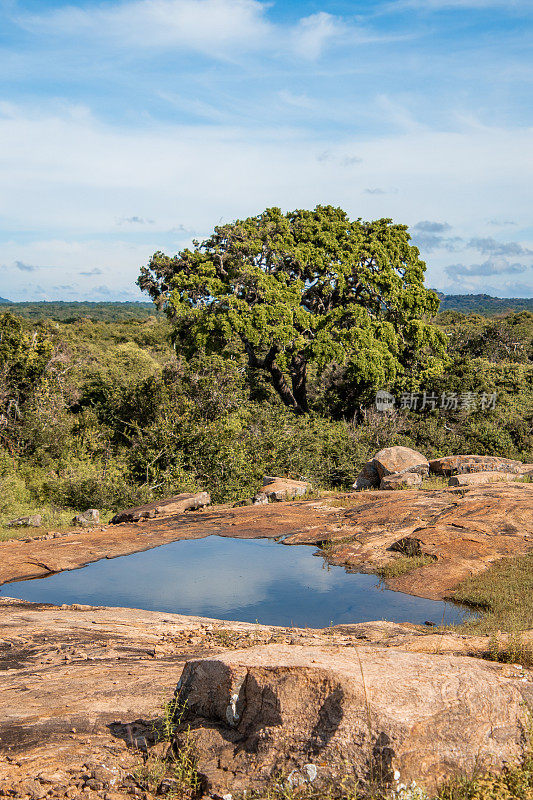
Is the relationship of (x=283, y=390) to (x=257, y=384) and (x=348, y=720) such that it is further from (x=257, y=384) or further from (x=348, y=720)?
(x=348, y=720)

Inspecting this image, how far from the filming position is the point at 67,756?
133 inches

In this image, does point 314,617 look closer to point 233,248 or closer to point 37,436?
point 37,436

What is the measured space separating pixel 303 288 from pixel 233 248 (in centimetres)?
290

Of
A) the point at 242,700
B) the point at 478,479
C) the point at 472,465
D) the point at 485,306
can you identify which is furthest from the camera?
the point at 485,306

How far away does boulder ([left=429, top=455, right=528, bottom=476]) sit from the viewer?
15.3 metres

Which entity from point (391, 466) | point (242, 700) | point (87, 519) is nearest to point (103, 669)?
point (242, 700)

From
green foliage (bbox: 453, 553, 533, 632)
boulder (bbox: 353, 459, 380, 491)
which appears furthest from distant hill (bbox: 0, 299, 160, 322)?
green foliage (bbox: 453, 553, 533, 632)

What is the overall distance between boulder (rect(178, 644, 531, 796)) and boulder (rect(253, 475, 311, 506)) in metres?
10.0

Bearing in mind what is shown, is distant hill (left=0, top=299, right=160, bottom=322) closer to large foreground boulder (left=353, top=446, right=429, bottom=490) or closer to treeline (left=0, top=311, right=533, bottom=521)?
treeline (left=0, top=311, right=533, bottom=521)

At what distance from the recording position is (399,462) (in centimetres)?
1566

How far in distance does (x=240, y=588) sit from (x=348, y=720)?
214 inches

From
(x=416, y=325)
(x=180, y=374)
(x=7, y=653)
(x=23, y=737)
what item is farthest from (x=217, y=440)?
(x=23, y=737)

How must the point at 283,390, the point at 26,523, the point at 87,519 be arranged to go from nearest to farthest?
1. the point at 26,523
2. the point at 87,519
3. the point at 283,390

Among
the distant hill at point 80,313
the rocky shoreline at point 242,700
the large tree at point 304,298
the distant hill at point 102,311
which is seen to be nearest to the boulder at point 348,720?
the rocky shoreline at point 242,700
